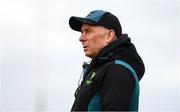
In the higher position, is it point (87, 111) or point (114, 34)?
point (114, 34)

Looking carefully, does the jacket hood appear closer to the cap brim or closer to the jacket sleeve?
the jacket sleeve

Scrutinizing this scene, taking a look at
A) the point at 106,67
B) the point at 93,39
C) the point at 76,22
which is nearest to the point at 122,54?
the point at 106,67

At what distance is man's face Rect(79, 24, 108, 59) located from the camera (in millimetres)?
8531

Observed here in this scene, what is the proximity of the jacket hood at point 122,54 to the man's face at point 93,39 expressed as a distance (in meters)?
0.08

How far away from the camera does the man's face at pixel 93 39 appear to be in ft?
28.0

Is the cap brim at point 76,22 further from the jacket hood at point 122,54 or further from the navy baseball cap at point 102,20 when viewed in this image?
the jacket hood at point 122,54

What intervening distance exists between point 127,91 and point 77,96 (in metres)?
0.51

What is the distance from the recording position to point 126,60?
835cm

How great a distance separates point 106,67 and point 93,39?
15.7 inches

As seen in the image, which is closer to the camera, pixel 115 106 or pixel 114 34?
pixel 115 106

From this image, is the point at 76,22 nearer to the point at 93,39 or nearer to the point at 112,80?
the point at 93,39

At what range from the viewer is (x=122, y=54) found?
840 centimetres

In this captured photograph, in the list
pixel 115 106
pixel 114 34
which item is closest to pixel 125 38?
pixel 114 34

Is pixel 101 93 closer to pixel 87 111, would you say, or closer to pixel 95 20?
pixel 87 111
